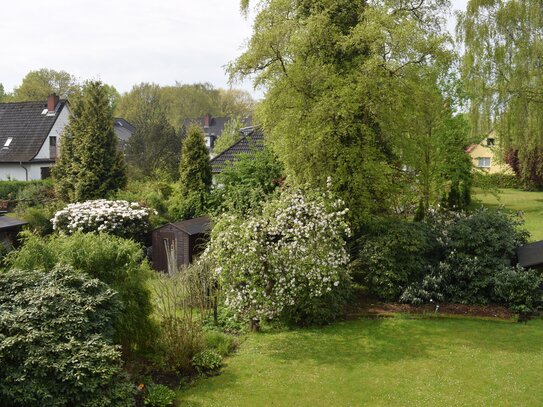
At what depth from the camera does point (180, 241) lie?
1684cm

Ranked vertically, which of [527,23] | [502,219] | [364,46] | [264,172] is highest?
[527,23]

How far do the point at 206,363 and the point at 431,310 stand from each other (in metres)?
6.40

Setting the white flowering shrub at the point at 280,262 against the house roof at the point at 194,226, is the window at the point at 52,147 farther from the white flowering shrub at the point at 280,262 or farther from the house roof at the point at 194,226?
the white flowering shrub at the point at 280,262

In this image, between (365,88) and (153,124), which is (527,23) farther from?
(153,124)

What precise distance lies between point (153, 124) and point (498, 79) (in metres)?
19.0

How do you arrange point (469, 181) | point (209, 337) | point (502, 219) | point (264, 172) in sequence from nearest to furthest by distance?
point (209, 337), point (502, 219), point (264, 172), point (469, 181)

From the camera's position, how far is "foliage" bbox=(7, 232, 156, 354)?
993 cm

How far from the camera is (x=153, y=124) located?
30.0m

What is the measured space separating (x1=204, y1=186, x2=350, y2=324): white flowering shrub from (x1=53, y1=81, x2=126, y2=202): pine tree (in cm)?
1305

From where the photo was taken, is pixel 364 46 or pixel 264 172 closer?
pixel 364 46

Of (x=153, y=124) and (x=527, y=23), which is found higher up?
(x=527, y=23)

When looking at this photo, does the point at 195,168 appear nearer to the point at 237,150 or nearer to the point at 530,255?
the point at 237,150

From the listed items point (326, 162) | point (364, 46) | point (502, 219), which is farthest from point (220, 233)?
point (502, 219)

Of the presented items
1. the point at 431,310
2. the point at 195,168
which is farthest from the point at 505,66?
the point at 431,310
